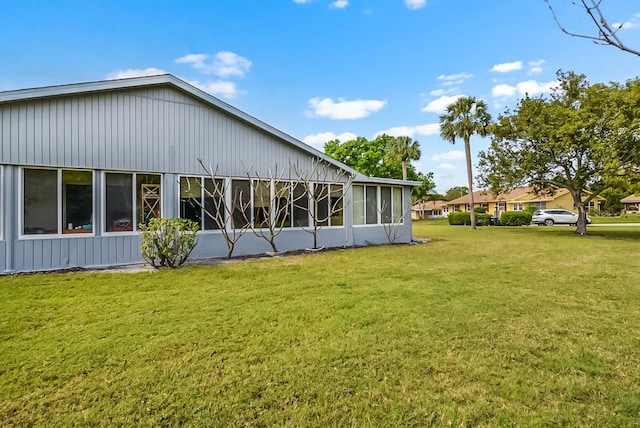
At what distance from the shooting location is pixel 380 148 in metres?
43.5

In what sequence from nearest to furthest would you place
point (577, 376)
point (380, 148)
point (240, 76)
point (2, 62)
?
point (577, 376) < point (2, 62) < point (240, 76) < point (380, 148)

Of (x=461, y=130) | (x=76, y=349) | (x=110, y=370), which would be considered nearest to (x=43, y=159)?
(x=76, y=349)

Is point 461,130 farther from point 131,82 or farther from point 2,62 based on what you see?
point 2,62

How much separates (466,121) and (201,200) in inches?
812

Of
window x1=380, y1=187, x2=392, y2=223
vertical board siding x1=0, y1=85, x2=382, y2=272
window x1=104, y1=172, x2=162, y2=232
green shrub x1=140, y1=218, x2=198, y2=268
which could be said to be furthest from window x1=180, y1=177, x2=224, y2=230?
window x1=380, y1=187, x2=392, y2=223

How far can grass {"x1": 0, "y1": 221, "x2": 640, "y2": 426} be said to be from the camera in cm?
251

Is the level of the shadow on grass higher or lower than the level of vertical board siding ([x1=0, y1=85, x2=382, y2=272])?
lower

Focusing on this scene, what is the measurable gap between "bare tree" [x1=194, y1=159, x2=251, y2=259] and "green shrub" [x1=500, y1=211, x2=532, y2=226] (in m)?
27.7

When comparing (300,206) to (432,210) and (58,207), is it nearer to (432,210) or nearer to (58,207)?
(58,207)

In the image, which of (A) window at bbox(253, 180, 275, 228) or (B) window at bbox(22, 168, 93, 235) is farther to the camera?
(A) window at bbox(253, 180, 275, 228)

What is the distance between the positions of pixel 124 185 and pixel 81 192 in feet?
2.97

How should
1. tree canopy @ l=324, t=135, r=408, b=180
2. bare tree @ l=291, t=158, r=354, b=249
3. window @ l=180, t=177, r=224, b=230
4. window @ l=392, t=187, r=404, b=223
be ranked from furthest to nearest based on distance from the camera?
1. tree canopy @ l=324, t=135, r=408, b=180
2. window @ l=392, t=187, r=404, b=223
3. bare tree @ l=291, t=158, r=354, b=249
4. window @ l=180, t=177, r=224, b=230

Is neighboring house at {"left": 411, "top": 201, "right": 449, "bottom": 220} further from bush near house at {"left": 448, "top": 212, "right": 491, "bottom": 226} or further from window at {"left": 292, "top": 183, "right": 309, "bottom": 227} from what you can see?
window at {"left": 292, "top": 183, "right": 309, "bottom": 227}

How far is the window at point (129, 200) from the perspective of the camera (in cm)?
864
